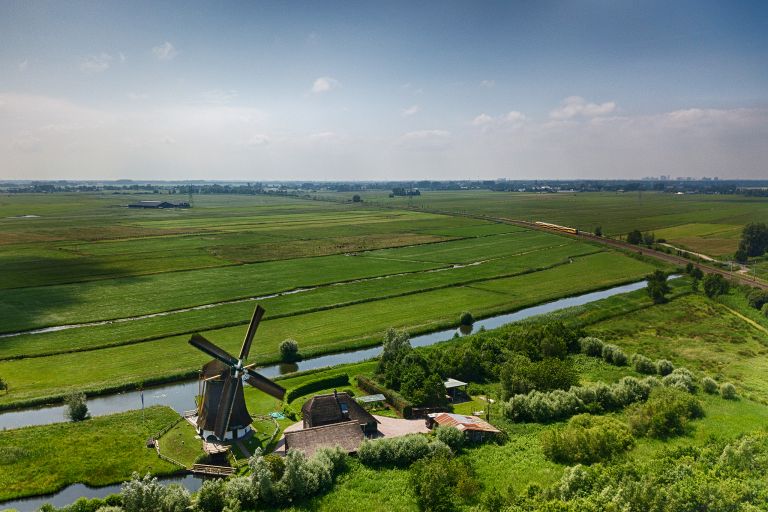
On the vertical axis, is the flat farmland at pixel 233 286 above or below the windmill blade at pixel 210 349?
below

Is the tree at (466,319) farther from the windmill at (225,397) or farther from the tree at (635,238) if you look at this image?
the tree at (635,238)

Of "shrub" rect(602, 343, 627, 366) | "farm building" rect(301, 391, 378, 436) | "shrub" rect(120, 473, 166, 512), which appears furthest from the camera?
"shrub" rect(602, 343, 627, 366)

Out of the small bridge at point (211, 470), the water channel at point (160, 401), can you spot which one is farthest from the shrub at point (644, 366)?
the small bridge at point (211, 470)

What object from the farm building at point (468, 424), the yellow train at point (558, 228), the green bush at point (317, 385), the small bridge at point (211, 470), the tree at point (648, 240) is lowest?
the small bridge at point (211, 470)

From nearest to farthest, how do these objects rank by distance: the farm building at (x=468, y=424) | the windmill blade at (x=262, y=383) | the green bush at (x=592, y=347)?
the farm building at (x=468, y=424)
the windmill blade at (x=262, y=383)
the green bush at (x=592, y=347)

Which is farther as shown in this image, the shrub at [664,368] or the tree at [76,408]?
the shrub at [664,368]

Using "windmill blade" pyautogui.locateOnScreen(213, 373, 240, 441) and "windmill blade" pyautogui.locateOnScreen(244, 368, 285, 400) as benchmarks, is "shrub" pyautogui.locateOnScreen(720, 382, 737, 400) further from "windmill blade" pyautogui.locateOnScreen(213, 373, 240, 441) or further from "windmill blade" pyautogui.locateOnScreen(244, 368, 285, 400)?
"windmill blade" pyautogui.locateOnScreen(213, 373, 240, 441)

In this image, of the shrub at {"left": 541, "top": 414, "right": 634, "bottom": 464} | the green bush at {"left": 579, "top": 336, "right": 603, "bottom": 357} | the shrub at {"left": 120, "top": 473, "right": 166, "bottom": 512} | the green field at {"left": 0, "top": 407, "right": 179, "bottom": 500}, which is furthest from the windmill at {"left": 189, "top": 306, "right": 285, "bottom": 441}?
the green bush at {"left": 579, "top": 336, "right": 603, "bottom": 357}

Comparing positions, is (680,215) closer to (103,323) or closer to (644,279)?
(644,279)
